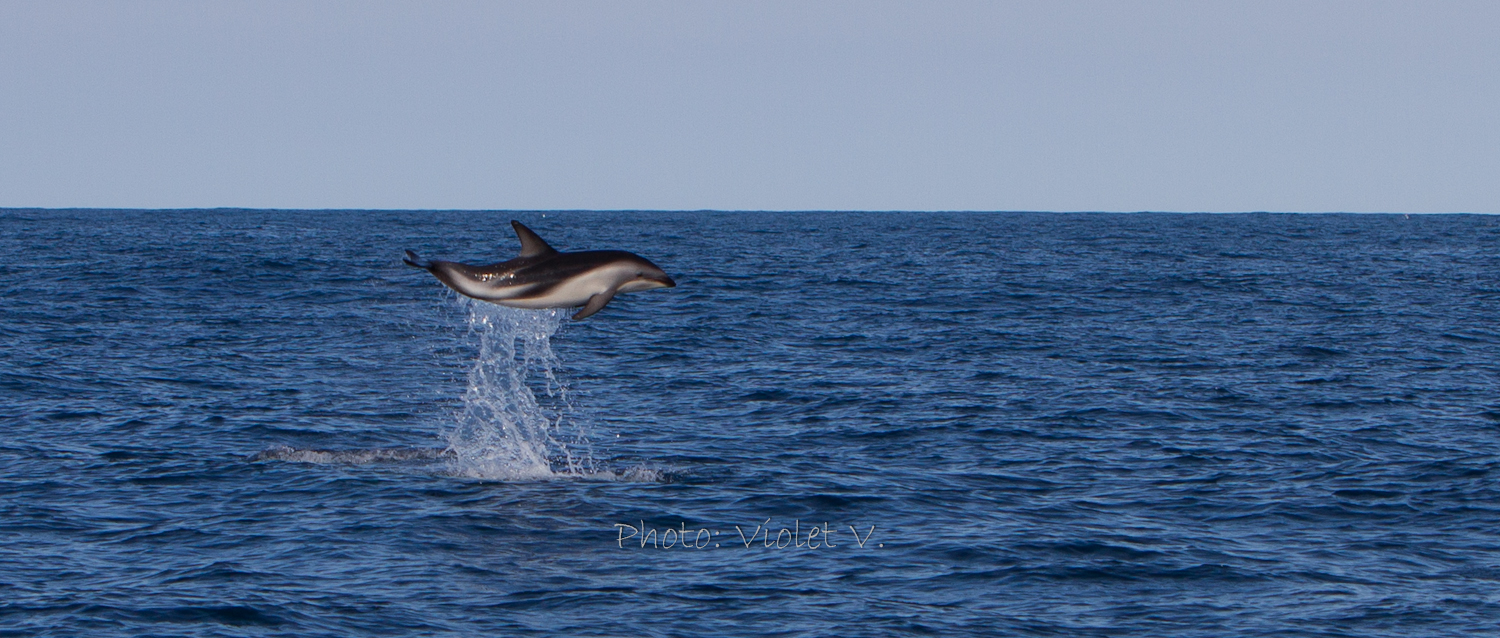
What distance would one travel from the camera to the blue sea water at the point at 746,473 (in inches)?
797

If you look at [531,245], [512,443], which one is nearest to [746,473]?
[512,443]

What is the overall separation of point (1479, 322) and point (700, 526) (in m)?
45.7

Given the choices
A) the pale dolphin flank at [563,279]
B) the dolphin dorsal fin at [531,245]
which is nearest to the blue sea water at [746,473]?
the pale dolphin flank at [563,279]

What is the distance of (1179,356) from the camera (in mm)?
49000

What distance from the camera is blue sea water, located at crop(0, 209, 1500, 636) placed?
20.2 meters

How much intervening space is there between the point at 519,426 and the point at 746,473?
7947mm

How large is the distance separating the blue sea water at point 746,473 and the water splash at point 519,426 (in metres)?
0.15

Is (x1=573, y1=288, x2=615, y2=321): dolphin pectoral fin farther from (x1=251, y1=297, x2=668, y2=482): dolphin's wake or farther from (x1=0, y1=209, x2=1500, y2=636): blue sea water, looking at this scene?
(x1=251, y1=297, x2=668, y2=482): dolphin's wake

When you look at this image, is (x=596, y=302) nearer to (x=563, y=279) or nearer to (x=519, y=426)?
(x=563, y=279)

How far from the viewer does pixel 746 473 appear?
1136 inches

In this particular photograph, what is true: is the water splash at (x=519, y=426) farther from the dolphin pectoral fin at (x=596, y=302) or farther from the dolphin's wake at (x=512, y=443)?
the dolphin pectoral fin at (x=596, y=302)

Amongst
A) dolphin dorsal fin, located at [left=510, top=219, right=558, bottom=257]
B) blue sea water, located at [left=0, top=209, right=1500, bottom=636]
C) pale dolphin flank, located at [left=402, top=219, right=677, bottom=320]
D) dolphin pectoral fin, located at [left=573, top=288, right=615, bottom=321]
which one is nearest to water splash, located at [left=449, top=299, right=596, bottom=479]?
blue sea water, located at [left=0, top=209, right=1500, bottom=636]

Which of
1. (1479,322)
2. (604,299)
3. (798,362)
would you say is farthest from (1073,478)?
(1479,322)

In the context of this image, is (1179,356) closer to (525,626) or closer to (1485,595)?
(1485,595)
